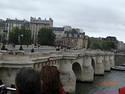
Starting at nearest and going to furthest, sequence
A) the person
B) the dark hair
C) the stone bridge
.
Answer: the dark hair < the person < the stone bridge

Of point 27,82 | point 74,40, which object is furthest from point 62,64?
point 74,40

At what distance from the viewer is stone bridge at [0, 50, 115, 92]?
26.9 m

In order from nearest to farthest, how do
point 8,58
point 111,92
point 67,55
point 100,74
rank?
point 8,58 → point 67,55 → point 111,92 → point 100,74

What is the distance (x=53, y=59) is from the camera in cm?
4069

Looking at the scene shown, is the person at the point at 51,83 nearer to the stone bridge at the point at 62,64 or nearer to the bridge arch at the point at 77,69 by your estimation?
the stone bridge at the point at 62,64

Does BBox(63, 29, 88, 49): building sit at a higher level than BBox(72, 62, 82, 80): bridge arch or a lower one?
higher

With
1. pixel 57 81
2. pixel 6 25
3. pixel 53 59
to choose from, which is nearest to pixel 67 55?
pixel 53 59

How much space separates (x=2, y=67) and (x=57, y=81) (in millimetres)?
22665

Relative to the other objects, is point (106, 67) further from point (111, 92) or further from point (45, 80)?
point (45, 80)

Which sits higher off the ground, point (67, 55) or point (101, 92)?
point (67, 55)

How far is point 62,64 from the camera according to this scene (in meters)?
46.1

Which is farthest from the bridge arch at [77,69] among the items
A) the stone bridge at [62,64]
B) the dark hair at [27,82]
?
the dark hair at [27,82]

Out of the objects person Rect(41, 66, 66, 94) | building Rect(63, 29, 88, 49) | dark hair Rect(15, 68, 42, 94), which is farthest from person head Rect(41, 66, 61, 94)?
building Rect(63, 29, 88, 49)

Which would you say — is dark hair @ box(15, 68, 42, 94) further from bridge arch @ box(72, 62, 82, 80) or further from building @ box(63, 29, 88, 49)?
building @ box(63, 29, 88, 49)
